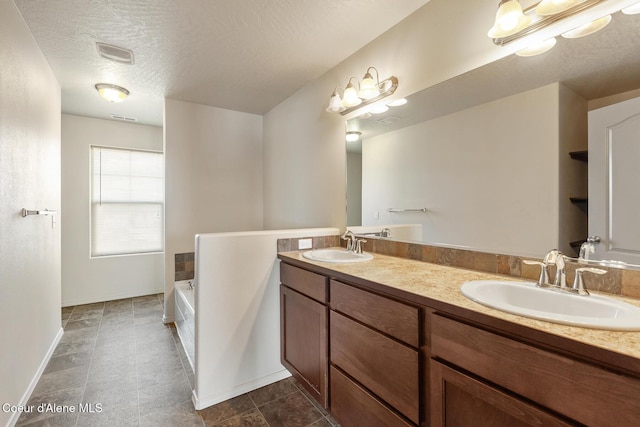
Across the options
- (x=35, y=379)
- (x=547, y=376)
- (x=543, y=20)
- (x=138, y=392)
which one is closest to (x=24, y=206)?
(x=35, y=379)

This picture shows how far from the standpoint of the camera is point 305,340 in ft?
5.59

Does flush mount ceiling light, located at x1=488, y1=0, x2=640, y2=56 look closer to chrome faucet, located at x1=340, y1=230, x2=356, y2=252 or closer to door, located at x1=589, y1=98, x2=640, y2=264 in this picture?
door, located at x1=589, y1=98, x2=640, y2=264

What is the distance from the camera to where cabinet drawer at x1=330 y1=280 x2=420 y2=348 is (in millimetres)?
1072

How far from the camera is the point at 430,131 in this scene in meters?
1.67

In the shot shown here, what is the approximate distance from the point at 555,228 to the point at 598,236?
0.42ft

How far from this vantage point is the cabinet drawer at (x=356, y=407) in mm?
1169

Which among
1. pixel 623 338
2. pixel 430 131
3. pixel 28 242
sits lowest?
pixel 623 338

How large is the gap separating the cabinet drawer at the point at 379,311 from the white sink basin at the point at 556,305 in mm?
230

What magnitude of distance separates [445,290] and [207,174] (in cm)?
290

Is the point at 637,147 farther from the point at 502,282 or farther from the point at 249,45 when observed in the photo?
the point at 249,45

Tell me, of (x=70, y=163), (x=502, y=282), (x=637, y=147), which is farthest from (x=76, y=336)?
(x=637, y=147)

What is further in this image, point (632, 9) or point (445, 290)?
point (445, 290)

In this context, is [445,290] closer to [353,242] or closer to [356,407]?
[356,407]

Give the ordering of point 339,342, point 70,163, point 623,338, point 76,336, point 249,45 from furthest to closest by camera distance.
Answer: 1. point 70,163
2. point 76,336
3. point 249,45
4. point 339,342
5. point 623,338
